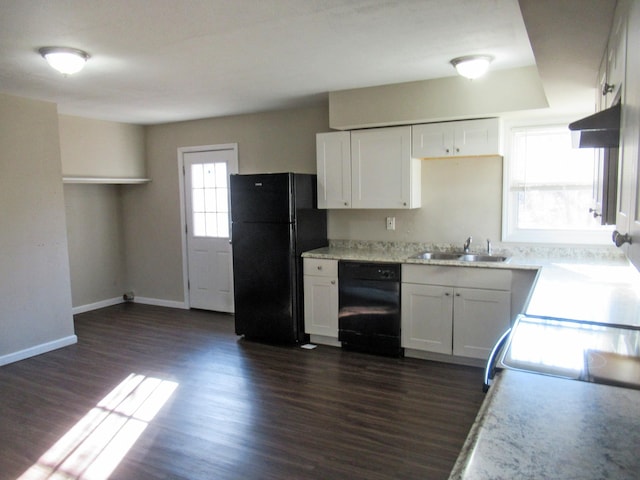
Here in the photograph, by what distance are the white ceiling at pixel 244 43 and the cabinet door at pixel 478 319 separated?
177 cm

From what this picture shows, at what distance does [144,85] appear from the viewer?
3863 millimetres

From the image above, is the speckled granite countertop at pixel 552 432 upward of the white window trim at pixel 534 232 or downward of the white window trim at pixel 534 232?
downward

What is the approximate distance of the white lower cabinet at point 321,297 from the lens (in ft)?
13.9

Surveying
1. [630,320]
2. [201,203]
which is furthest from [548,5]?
[201,203]

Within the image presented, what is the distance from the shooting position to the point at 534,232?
156 inches

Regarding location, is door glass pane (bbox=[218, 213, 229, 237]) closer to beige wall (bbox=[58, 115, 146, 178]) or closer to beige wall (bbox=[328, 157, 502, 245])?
beige wall (bbox=[58, 115, 146, 178])

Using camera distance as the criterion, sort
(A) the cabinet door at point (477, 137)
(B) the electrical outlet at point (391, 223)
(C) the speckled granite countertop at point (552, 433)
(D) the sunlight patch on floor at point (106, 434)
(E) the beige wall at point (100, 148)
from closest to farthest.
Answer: (C) the speckled granite countertop at point (552, 433)
(D) the sunlight patch on floor at point (106, 434)
(A) the cabinet door at point (477, 137)
(B) the electrical outlet at point (391, 223)
(E) the beige wall at point (100, 148)

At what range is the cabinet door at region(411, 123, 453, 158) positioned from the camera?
3844 mm

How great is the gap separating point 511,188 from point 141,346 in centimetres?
375

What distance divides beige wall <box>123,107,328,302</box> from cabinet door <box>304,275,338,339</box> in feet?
4.36

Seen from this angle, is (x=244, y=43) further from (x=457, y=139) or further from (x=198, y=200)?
(x=198, y=200)

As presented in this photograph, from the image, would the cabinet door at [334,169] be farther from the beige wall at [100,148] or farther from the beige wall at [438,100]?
the beige wall at [100,148]

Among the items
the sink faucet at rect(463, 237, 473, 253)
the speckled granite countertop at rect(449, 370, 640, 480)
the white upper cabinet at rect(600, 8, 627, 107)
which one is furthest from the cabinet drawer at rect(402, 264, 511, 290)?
the speckled granite countertop at rect(449, 370, 640, 480)

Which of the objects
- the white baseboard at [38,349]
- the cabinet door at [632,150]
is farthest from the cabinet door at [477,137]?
the white baseboard at [38,349]
